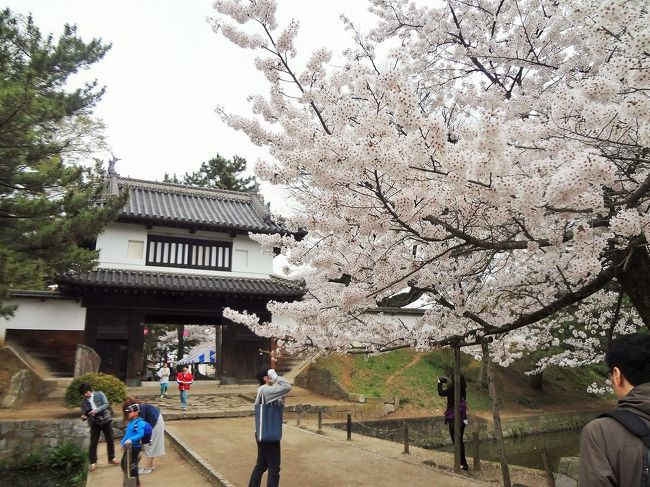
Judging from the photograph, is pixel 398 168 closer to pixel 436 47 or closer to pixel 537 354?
pixel 436 47

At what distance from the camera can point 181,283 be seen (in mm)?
17875

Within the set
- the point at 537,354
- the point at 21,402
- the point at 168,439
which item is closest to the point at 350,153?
the point at 168,439

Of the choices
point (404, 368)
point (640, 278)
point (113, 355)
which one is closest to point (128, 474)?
point (640, 278)

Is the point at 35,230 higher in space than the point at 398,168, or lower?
A: higher

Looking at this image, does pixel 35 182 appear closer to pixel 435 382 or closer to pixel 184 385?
pixel 184 385

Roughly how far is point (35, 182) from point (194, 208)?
12.1m

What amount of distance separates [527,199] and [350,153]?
1.37 meters

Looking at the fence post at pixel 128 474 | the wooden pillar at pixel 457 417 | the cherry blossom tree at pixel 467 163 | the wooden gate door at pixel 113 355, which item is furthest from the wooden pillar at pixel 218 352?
the wooden pillar at pixel 457 417

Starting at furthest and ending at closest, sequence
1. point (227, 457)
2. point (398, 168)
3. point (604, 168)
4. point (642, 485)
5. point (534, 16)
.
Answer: point (227, 457) < point (534, 16) < point (398, 168) < point (604, 168) < point (642, 485)

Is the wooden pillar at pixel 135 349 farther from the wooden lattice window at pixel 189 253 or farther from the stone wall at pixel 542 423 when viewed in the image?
the stone wall at pixel 542 423

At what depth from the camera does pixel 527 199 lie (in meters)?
3.23

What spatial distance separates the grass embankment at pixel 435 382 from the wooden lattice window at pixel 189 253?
20.8ft

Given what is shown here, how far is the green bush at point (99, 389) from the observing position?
11734 mm

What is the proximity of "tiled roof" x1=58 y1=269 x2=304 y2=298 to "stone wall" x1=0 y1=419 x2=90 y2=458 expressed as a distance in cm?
611
